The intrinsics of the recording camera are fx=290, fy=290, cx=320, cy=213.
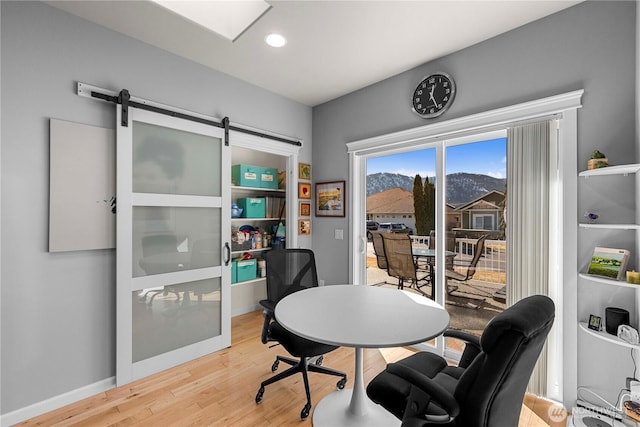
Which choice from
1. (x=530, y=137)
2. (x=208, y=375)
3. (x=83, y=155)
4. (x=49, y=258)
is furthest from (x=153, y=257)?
(x=530, y=137)

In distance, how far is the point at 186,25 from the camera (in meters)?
2.20

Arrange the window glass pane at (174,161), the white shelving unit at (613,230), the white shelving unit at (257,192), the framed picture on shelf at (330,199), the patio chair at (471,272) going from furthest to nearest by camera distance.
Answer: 1. the framed picture on shelf at (330,199)
2. the white shelving unit at (257,192)
3. the patio chair at (471,272)
4. the window glass pane at (174,161)
5. the white shelving unit at (613,230)

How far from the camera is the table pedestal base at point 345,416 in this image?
1.84 metres

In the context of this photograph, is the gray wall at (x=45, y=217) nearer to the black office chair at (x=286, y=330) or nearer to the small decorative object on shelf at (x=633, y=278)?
the black office chair at (x=286, y=330)

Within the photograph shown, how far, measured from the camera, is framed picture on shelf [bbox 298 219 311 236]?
12.2 feet

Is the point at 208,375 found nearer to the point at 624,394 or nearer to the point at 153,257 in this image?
the point at 153,257

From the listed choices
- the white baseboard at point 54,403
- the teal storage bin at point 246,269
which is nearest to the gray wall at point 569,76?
the teal storage bin at point 246,269

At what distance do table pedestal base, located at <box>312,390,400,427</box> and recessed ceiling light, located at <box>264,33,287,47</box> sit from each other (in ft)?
9.17

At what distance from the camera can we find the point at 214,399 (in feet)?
7.01

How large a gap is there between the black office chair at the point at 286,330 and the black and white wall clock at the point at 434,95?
68.9 inches

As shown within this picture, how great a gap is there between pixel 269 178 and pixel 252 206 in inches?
17.9

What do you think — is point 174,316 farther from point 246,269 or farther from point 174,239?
point 246,269

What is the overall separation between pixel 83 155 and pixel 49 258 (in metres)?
0.76

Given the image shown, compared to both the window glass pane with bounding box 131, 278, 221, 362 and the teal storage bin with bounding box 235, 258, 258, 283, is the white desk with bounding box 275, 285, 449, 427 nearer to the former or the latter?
the window glass pane with bounding box 131, 278, 221, 362
